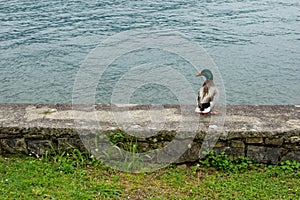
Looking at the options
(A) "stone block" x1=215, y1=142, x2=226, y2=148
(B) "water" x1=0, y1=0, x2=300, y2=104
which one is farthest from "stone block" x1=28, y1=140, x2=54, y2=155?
(B) "water" x1=0, y1=0, x2=300, y2=104

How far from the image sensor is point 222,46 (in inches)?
402

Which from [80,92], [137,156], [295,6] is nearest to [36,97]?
[80,92]

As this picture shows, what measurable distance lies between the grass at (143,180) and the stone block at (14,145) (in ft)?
0.23

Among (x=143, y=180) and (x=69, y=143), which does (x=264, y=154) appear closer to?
(x=143, y=180)

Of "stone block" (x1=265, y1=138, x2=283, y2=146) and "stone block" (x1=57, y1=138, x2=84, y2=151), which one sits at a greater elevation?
"stone block" (x1=265, y1=138, x2=283, y2=146)

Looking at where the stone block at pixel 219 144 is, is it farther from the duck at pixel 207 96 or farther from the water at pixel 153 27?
the water at pixel 153 27

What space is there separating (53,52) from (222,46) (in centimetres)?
410

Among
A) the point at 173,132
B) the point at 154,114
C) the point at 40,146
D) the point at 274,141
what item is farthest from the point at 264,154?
the point at 40,146

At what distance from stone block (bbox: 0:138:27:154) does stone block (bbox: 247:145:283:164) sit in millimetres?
2317

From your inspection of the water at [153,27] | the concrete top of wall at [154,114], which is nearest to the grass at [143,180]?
the concrete top of wall at [154,114]

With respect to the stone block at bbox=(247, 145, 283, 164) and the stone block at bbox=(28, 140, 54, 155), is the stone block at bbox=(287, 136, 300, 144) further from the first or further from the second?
the stone block at bbox=(28, 140, 54, 155)

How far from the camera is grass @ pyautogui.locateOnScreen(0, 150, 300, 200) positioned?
12.3 ft

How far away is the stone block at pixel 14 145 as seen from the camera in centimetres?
431

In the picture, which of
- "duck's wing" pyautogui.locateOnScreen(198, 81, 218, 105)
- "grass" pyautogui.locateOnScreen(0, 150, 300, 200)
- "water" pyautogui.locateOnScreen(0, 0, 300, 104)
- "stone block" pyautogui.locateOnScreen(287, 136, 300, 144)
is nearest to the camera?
"grass" pyautogui.locateOnScreen(0, 150, 300, 200)
